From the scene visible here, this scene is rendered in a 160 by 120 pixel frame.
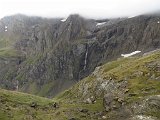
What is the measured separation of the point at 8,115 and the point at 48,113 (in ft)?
51.0

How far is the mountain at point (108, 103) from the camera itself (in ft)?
385

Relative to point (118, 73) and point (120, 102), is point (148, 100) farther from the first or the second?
point (118, 73)

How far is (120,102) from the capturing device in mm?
128750

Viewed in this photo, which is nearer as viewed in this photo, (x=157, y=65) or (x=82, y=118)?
(x=82, y=118)

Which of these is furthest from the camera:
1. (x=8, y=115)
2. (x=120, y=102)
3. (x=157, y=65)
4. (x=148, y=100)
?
(x=157, y=65)

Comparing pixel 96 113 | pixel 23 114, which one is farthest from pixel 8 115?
pixel 96 113

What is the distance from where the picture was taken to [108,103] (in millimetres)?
132000

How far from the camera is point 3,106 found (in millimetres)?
120125

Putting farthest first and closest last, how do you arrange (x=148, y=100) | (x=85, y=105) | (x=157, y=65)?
(x=157, y=65)
(x=85, y=105)
(x=148, y=100)

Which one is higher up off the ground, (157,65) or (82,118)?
(157,65)

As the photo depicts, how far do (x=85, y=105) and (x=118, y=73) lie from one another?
33930 mm

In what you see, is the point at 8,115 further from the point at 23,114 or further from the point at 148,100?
the point at 148,100

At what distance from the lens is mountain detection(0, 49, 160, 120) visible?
118 meters

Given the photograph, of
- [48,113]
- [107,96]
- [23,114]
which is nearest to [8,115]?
[23,114]
